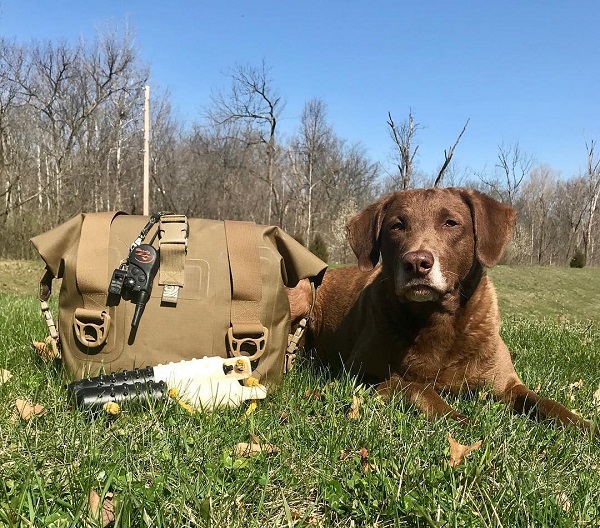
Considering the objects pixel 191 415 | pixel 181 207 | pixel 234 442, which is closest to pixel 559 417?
pixel 234 442

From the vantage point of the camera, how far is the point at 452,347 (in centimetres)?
322

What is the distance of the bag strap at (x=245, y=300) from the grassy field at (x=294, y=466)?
0.33 meters

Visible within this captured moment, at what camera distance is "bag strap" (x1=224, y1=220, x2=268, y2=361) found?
9.41ft

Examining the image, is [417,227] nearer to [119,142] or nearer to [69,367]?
[69,367]

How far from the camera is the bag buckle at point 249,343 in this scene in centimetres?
286

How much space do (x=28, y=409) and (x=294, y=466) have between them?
1384mm

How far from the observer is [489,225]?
331 cm

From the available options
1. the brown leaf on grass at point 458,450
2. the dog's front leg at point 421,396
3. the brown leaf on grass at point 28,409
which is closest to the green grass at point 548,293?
the dog's front leg at point 421,396

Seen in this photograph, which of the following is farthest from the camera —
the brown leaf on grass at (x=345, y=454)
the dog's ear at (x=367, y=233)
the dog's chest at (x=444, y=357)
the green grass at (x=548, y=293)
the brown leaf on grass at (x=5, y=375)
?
the green grass at (x=548, y=293)

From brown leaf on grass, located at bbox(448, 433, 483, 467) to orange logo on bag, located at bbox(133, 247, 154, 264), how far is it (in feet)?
5.85

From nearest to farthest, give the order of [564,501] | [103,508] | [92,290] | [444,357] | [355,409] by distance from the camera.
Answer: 1. [103,508]
2. [564,501]
3. [355,409]
4. [92,290]
5. [444,357]

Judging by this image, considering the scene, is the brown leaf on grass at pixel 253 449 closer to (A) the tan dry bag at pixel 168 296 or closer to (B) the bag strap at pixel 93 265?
(A) the tan dry bag at pixel 168 296

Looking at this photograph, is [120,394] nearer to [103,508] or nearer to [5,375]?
[103,508]

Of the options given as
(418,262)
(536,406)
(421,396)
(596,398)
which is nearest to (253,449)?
(421,396)
